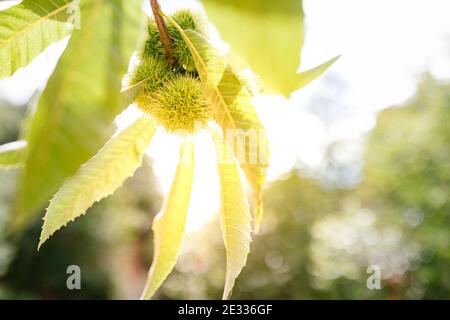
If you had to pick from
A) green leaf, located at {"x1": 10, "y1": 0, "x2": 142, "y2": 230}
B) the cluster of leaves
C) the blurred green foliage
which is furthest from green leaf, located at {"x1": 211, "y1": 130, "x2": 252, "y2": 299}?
the blurred green foliage

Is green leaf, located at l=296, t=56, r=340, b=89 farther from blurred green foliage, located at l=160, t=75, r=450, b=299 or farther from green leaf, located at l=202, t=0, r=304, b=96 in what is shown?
blurred green foliage, located at l=160, t=75, r=450, b=299

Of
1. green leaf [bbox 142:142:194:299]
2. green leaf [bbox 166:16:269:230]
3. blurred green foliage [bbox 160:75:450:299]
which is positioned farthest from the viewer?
blurred green foliage [bbox 160:75:450:299]

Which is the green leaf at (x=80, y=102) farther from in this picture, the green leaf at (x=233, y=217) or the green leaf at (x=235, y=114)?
the green leaf at (x=233, y=217)

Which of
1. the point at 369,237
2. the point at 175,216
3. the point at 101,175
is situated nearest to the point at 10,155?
the point at 101,175

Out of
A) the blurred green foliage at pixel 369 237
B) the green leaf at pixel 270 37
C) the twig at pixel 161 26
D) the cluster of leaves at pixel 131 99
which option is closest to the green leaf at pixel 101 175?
the cluster of leaves at pixel 131 99

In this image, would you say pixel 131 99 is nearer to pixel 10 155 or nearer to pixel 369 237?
pixel 10 155

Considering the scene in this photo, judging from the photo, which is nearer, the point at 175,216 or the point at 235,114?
the point at 235,114

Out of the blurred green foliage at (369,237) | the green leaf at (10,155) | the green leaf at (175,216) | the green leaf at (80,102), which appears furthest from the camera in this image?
the blurred green foliage at (369,237)
